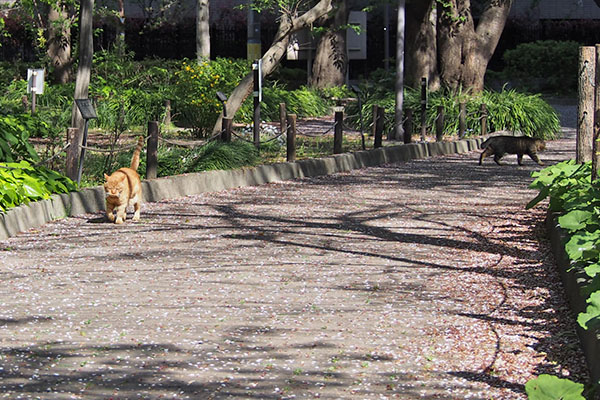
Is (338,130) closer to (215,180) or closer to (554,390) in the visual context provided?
(215,180)

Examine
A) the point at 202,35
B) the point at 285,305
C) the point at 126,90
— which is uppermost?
the point at 202,35

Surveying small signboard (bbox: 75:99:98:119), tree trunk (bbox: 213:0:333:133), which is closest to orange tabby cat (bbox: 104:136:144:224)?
small signboard (bbox: 75:99:98:119)

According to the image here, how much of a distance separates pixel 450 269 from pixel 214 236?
2.89 meters

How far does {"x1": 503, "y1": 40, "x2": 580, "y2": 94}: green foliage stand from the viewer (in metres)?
40.8

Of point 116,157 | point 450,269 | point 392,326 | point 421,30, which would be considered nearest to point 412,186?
point 116,157

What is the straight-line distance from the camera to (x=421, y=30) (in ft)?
91.6

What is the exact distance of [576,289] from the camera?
7.55 m

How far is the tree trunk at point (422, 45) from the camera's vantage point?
91.3ft

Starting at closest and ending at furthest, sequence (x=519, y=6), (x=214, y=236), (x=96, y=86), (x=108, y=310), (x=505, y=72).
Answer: (x=108, y=310)
(x=214, y=236)
(x=96, y=86)
(x=505, y=72)
(x=519, y=6)

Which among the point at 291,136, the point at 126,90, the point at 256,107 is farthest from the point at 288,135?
the point at 126,90

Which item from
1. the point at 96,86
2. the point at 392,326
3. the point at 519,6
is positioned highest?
the point at 519,6

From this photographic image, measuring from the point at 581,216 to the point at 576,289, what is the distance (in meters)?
1.08

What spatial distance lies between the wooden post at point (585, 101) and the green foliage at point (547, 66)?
2892 centimetres

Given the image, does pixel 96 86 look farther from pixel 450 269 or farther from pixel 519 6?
pixel 519 6
